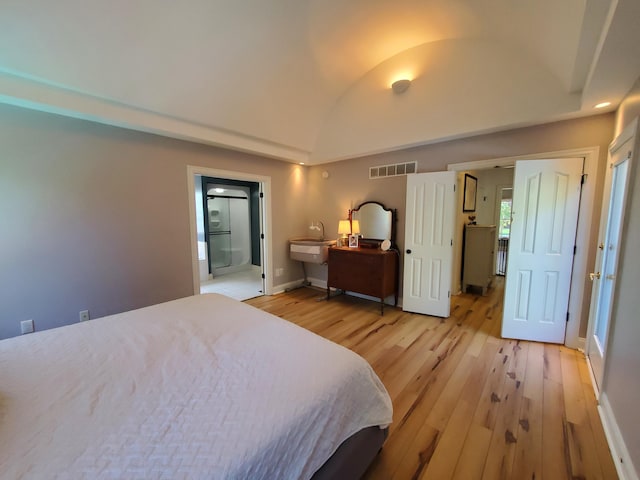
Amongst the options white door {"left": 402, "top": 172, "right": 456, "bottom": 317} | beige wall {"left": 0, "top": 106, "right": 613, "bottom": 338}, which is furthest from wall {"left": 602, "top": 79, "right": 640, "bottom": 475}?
white door {"left": 402, "top": 172, "right": 456, "bottom": 317}

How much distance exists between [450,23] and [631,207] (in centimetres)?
239

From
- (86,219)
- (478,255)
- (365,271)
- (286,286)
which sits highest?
(86,219)

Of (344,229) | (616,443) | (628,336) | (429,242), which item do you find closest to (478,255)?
(429,242)

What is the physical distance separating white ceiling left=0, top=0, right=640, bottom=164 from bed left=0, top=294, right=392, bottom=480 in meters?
2.12

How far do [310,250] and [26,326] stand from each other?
10.6 ft

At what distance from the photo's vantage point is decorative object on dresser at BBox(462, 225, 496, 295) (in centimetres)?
421

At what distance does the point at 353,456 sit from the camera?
45.4 inches

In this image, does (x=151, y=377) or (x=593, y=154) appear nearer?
(x=151, y=377)

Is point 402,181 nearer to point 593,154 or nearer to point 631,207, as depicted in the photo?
point 593,154

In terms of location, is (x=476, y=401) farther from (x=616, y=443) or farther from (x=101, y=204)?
A: (x=101, y=204)

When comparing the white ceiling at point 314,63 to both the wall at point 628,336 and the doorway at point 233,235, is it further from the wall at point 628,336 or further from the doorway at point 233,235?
the doorway at point 233,235

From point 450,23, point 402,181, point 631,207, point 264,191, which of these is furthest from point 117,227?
point 631,207

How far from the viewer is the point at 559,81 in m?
2.35

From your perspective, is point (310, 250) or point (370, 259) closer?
point (370, 259)
